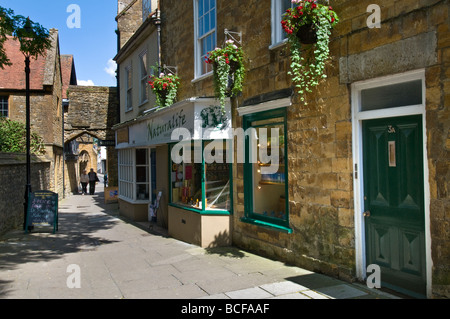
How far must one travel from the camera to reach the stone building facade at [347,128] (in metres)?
4.16

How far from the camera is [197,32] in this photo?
9406 mm

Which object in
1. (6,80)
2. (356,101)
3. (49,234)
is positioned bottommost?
(49,234)

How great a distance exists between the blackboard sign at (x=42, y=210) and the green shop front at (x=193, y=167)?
291 cm

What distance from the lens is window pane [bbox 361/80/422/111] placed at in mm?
4555

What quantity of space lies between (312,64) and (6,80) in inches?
761

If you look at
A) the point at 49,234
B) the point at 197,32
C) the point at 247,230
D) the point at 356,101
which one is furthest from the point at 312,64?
the point at 49,234

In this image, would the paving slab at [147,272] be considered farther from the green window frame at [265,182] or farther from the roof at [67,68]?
the roof at [67,68]

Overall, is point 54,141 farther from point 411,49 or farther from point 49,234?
point 411,49

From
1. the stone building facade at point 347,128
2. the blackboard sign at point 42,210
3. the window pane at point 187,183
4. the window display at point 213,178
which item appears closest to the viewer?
the stone building facade at point 347,128

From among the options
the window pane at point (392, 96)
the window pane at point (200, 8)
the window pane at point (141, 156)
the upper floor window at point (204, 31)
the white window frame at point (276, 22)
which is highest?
the window pane at point (200, 8)

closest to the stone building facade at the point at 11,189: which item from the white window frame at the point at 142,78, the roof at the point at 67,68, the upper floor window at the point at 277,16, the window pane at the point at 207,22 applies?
the white window frame at the point at 142,78

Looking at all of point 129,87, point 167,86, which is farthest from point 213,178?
point 129,87

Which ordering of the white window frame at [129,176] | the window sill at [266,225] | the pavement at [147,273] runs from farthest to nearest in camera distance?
the white window frame at [129,176]
the window sill at [266,225]
the pavement at [147,273]

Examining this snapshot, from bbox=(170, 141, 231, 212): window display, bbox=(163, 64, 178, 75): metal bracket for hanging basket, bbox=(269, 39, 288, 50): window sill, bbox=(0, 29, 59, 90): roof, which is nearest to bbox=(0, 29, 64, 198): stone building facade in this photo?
bbox=(0, 29, 59, 90): roof
